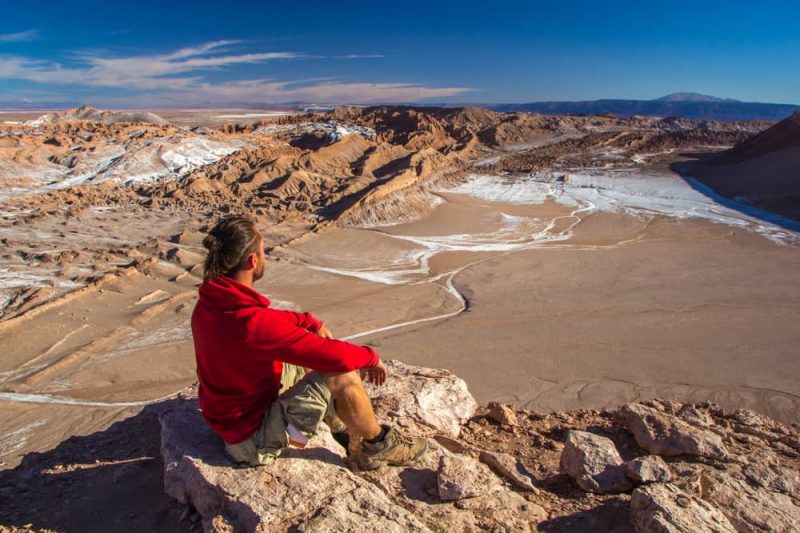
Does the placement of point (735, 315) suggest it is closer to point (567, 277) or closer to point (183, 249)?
point (567, 277)

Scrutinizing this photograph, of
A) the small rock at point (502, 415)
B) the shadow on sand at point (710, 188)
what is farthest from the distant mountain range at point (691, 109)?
the small rock at point (502, 415)

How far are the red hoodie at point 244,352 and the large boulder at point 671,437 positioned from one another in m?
2.17

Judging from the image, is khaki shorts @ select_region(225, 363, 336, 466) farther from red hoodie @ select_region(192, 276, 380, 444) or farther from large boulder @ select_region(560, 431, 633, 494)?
large boulder @ select_region(560, 431, 633, 494)

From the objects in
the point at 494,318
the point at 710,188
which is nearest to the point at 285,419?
the point at 494,318

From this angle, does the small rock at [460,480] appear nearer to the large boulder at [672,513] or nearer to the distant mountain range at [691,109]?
the large boulder at [672,513]

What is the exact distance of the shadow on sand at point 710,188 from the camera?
17516mm

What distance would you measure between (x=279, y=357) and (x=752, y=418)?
408 cm

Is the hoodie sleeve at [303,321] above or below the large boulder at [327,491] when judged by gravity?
above

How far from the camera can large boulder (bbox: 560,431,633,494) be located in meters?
2.89

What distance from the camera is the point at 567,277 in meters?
12.5

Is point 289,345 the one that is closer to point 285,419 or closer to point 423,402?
point 285,419

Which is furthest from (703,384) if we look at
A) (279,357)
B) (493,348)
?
(279,357)

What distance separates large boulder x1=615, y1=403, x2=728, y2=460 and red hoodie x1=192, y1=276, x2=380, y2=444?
217 centimetres

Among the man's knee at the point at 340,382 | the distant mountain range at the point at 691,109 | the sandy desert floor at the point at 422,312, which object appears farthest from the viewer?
the distant mountain range at the point at 691,109
